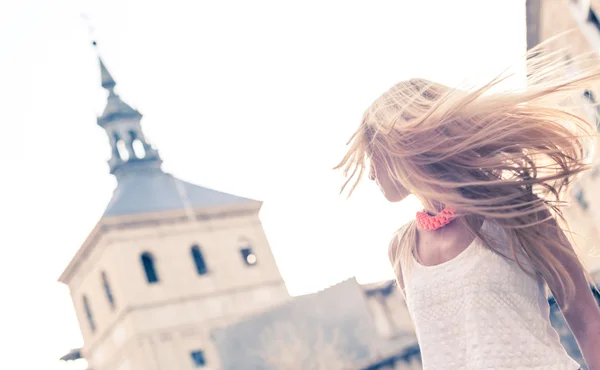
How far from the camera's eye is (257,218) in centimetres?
5472

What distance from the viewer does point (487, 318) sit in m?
2.31

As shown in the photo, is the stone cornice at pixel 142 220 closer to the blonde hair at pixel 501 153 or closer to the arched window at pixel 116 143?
the arched window at pixel 116 143

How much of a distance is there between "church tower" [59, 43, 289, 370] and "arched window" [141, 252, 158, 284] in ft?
0.15

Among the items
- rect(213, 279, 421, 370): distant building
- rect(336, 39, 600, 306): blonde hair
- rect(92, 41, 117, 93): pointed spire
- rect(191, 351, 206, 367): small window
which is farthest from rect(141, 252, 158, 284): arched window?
rect(336, 39, 600, 306): blonde hair

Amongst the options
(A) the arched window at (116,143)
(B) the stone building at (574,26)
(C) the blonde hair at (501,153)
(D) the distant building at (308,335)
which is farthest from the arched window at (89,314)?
(C) the blonde hair at (501,153)

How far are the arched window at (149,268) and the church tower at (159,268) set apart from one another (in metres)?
0.05

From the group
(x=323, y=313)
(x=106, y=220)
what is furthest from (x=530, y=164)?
(x=106, y=220)

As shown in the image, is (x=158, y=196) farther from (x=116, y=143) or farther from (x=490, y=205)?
(x=490, y=205)

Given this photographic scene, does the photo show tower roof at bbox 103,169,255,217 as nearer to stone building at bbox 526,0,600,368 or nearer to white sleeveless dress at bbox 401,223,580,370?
stone building at bbox 526,0,600,368

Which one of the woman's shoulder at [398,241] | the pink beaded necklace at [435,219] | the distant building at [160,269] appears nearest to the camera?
the pink beaded necklace at [435,219]

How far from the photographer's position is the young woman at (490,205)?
7.51 feet

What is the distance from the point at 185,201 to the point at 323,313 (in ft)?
44.0

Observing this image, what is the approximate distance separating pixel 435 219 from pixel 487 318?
27 cm

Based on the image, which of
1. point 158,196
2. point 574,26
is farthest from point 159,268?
point 574,26
